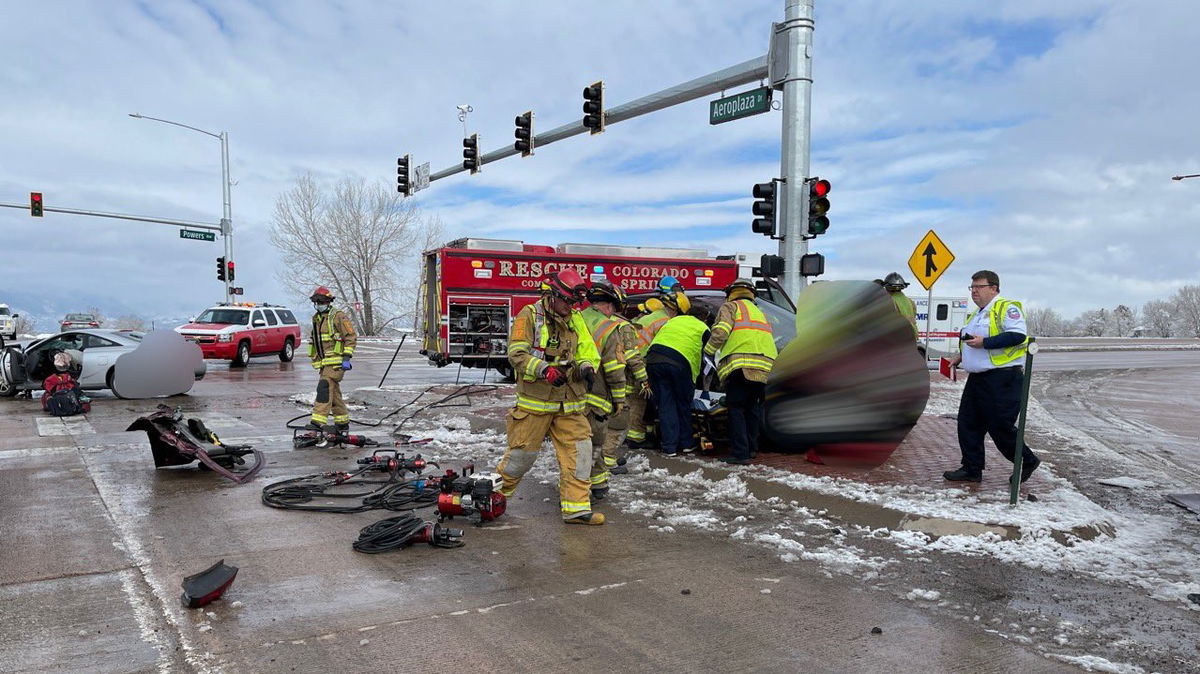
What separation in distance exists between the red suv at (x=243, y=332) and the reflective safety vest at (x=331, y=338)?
12707 millimetres

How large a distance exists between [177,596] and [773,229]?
1059 centimetres

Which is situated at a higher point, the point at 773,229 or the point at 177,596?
the point at 773,229

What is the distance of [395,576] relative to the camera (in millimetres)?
4516

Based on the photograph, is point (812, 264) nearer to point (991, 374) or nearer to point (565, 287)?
point (991, 374)

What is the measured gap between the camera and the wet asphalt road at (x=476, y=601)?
3.45 meters

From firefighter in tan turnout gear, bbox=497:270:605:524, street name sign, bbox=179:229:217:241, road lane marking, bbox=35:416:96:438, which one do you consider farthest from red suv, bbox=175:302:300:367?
firefighter in tan turnout gear, bbox=497:270:605:524

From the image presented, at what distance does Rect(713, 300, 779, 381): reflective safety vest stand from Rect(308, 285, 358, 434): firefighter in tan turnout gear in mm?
4435

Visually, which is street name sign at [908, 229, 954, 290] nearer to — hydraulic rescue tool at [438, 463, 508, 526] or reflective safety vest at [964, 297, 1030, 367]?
reflective safety vest at [964, 297, 1030, 367]

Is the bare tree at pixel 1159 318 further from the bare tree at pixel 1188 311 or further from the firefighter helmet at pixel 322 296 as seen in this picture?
the firefighter helmet at pixel 322 296

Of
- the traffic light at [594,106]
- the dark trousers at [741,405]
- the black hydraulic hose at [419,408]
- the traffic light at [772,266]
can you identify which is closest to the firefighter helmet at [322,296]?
the black hydraulic hose at [419,408]

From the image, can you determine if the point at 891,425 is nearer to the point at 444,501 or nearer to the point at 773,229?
the point at 444,501

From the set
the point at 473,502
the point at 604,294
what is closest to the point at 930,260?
the point at 604,294

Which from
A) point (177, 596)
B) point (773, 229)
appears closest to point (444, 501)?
point (177, 596)

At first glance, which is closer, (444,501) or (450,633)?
(450,633)
